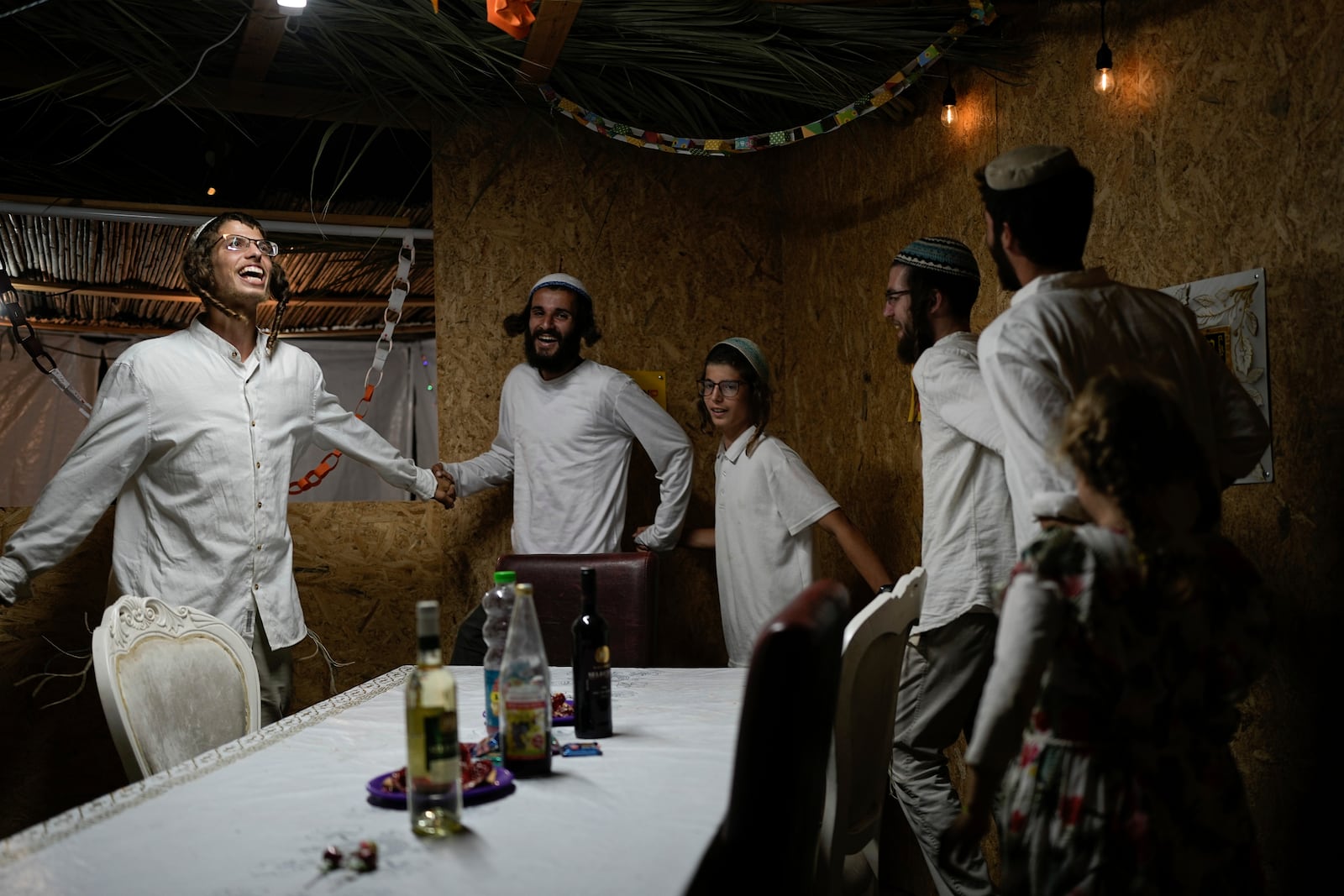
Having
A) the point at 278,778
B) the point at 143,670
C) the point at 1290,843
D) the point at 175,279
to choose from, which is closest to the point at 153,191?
the point at 175,279

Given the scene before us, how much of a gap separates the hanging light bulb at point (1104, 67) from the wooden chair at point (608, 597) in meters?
1.66

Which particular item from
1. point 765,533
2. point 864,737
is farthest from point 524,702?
point 765,533

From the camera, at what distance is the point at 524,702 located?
4.83 feet

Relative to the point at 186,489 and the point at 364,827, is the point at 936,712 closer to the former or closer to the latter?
the point at 364,827

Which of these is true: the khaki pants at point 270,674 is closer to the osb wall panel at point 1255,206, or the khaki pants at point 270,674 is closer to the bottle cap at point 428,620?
the bottle cap at point 428,620

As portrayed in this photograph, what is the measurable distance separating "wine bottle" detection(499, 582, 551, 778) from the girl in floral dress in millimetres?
574

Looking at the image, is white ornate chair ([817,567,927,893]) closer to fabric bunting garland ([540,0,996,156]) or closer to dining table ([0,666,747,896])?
dining table ([0,666,747,896])

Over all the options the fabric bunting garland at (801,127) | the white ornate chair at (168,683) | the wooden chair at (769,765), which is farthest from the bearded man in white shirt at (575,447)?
the wooden chair at (769,765)

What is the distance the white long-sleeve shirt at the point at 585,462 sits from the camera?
3416 millimetres

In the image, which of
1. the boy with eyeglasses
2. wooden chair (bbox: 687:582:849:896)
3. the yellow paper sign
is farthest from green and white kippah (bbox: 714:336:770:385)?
wooden chair (bbox: 687:582:849:896)

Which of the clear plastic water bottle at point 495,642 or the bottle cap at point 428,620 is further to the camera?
the clear plastic water bottle at point 495,642

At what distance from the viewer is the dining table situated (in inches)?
42.9

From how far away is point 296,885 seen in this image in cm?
107

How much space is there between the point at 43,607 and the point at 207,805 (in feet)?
7.41
